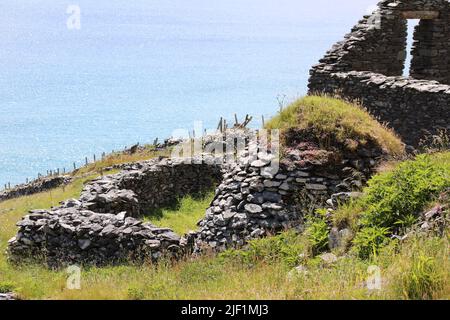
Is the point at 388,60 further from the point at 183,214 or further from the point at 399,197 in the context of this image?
the point at 399,197

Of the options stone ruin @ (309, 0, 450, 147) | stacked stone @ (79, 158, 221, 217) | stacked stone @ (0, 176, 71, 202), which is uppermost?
stone ruin @ (309, 0, 450, 147)

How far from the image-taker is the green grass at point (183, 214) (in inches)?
717


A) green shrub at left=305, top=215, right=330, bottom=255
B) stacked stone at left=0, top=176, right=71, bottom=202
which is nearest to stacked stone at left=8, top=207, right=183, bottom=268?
green shrub at left=305, top=215, right=330, bottom=255

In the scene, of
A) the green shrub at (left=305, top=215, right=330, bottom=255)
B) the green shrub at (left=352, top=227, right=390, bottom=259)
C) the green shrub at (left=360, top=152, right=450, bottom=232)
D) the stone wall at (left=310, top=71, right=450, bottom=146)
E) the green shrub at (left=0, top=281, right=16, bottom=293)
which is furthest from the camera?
the stone wall at (left=310, top=71, right=450, bottom=146)

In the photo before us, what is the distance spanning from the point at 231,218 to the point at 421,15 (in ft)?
45.5

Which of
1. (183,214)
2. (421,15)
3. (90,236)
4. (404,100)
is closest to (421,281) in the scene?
(90,236)

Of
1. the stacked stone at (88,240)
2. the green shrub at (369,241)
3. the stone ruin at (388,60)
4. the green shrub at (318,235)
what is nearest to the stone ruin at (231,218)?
the stacked stone at (88,240)

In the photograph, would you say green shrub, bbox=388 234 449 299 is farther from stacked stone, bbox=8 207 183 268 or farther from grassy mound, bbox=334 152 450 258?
stacked stone, bbox=8 207 183 268

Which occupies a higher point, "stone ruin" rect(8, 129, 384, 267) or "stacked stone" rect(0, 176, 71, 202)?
"stone ruin" rect(8, 129, 384, 267)

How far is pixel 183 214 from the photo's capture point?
1936 cm

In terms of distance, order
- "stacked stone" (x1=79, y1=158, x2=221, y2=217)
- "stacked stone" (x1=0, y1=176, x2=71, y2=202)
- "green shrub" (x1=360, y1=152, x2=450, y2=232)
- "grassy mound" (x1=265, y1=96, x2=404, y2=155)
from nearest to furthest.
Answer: "green shrub" (x1=360, y1=152, x2=450, y2=232)
"grassy mound" (x1=265, y1=96, x2=404, y2=155)
"stacked stone" (x1=79, y1=158, x2=221, y2=217)
"stacked stone" (x1=0, y1=176, x2=71, y2=202)

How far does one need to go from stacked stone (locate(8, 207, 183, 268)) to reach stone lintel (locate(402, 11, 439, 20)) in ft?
46.0

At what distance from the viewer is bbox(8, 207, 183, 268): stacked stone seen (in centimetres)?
1448
